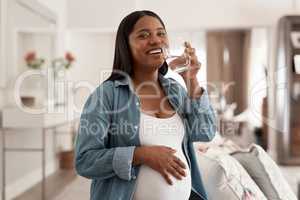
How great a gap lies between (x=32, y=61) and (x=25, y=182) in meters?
0.92

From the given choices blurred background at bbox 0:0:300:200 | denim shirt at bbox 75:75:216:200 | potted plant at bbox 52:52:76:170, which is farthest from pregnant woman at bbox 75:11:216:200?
potted plant at bbox 52:52:76:170

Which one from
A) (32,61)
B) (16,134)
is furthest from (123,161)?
(32,61)

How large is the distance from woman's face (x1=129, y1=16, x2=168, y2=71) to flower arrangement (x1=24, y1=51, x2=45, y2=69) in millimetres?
2427

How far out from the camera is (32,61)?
302 cm

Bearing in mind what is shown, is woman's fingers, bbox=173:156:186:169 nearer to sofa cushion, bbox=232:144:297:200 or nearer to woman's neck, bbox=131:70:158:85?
woman's neck, bbox=131:70:158:85

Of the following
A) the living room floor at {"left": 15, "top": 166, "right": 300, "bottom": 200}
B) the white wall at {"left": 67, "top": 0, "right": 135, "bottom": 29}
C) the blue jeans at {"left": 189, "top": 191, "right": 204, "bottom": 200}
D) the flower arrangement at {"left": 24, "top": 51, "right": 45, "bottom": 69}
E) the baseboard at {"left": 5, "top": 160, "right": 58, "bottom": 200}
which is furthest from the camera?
the flower arrangement at {"left": 24, "top": 51, "right": 45, "bottom": 69}

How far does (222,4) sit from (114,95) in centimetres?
75

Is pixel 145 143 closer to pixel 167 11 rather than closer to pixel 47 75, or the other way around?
pixel 167 11

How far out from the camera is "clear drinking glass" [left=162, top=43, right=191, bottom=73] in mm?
758

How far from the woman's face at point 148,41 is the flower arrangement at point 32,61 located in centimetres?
243

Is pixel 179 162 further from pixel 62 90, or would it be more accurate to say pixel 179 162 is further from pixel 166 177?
pixel 62 90

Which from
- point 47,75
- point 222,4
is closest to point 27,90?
point 47,75

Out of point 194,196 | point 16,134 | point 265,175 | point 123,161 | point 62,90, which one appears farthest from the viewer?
point 62,90

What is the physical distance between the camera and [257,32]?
3.88 metres
